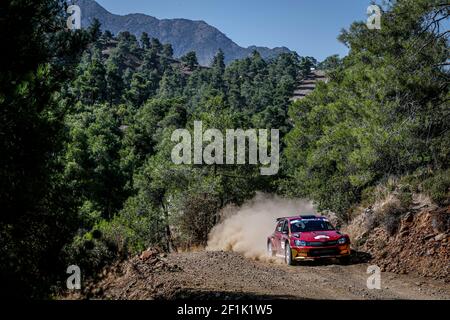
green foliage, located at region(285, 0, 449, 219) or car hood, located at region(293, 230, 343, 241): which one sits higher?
green foliage, located at region(285, 0, 449, 219)

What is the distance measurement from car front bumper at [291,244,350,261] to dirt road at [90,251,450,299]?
34 cm

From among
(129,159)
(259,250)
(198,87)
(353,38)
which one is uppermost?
(198,87)

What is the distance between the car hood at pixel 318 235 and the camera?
54.7ft

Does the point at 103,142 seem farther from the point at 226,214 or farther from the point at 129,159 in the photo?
the point at 226,214

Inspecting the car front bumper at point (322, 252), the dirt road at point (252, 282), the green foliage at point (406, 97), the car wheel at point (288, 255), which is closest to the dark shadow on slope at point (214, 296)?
the dirt road at point (252, 282)

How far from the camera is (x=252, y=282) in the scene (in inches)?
537

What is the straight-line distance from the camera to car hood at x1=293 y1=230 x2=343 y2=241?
1669 cm

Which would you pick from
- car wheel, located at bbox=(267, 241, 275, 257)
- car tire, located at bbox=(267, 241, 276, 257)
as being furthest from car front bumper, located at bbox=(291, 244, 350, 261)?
car wheel, located at bbox=(267, 241, 275, 257)

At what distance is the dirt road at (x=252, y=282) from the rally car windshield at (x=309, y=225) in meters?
1.41

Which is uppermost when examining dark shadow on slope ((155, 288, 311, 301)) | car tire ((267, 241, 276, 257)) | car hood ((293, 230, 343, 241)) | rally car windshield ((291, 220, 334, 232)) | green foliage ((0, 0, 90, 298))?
green foliage ((0, 0, 90, 298))

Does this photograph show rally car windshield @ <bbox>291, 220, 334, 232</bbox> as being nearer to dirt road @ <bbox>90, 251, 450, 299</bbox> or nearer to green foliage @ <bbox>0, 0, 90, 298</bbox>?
dirt road @ <bbox>90, 251, 450, 299</bbox>

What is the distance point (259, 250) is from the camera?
22.6m
